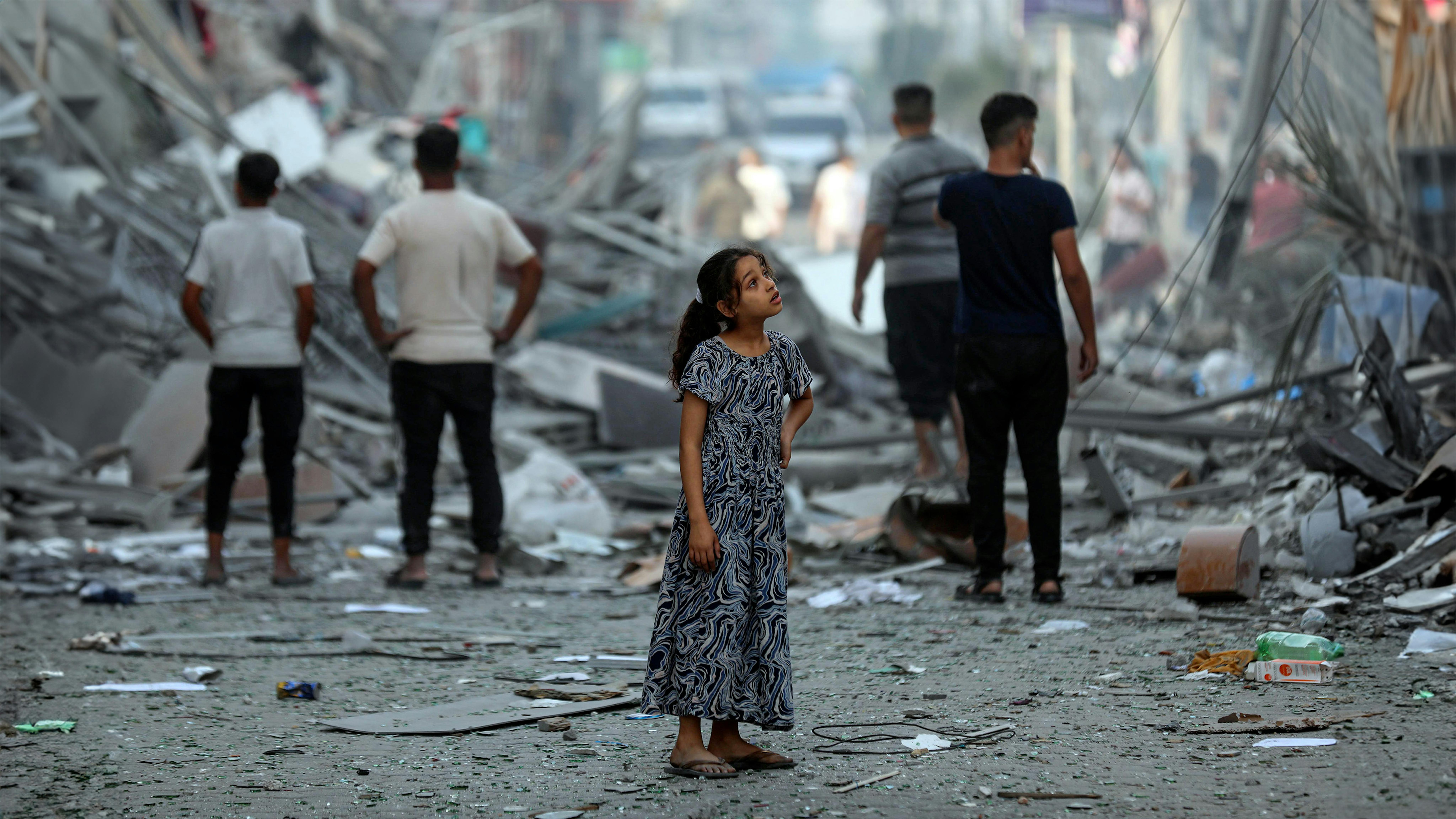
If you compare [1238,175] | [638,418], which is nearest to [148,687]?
[1238,175]

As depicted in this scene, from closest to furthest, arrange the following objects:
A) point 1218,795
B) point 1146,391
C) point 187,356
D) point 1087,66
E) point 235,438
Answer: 1. point 1218,795
2. point 235,438
3. point 187,356
4. point 1146,391
5. point 1087,66

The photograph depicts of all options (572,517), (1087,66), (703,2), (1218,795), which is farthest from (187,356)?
(703,2)

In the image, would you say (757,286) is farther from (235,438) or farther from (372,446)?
(372,446)

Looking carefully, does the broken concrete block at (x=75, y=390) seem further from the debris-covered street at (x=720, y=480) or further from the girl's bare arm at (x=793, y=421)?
the girl's bare arm at (x=793, y=421)

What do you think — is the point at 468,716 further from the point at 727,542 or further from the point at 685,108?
the point at 685,108

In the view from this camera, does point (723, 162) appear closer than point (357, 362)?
No

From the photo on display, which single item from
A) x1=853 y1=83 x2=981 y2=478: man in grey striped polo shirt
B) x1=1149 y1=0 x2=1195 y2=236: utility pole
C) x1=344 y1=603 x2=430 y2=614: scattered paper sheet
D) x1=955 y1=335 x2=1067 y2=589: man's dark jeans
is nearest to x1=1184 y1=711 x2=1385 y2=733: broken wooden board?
x1=955 y1=335 x2=1067 y2=589: man's dark jeans

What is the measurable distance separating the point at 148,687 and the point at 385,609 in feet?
4.99

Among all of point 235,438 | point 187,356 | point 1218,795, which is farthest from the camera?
point 187,356

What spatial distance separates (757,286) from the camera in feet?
12.0

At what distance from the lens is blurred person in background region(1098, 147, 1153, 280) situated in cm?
1739

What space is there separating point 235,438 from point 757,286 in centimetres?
375

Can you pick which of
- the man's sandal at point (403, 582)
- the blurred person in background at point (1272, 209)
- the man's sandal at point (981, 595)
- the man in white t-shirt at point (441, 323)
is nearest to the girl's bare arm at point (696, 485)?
the man's sandal at point (981, 595)

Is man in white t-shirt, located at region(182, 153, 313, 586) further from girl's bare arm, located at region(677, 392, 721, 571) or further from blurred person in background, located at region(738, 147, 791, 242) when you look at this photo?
blurred person in background, located at region(738, 147, 791, 242)
